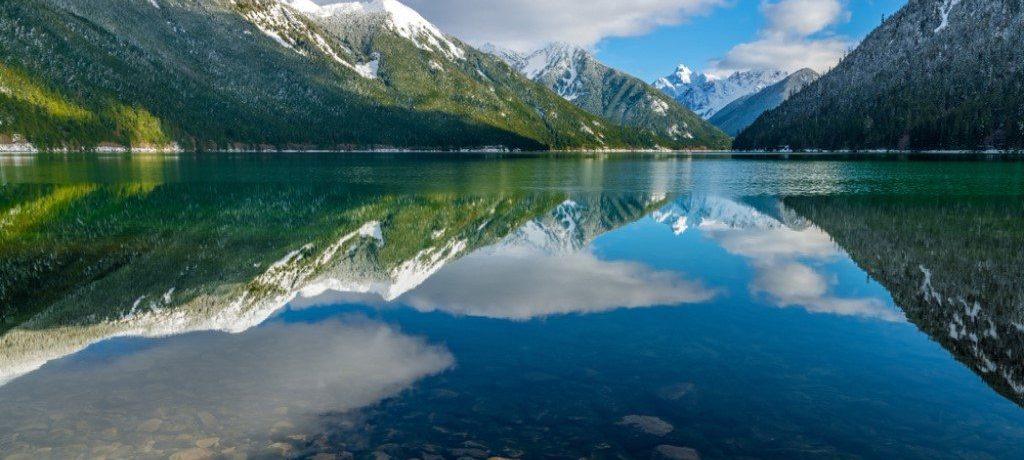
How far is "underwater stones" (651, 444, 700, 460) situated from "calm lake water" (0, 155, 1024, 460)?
0.04 metres

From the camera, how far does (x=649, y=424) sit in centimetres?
1216

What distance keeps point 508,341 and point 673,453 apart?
7.73 m

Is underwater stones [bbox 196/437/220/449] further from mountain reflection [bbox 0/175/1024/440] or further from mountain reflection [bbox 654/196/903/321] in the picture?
mountain reflection [bbox 654/196/903/321]

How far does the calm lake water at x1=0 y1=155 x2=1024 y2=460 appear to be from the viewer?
466 inches

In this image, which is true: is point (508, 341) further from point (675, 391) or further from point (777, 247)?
point (777, 247)

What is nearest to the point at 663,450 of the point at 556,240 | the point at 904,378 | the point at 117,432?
the point at 904,378

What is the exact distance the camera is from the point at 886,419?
12555mm

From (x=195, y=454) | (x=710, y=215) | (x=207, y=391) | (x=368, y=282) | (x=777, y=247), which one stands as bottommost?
(x=195, y=454)

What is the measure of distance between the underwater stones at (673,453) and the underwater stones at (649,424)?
1.90 ft

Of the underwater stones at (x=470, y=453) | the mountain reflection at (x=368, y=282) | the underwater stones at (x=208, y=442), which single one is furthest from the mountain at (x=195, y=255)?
the underwater stones at (x=470, y=453)

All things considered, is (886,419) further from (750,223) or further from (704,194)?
(704,194)

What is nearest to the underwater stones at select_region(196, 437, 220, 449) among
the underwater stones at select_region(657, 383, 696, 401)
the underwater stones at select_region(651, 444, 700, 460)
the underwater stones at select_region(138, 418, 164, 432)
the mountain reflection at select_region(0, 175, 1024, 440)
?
the mountain reflection at select_region(0, 175, 1024, 440)

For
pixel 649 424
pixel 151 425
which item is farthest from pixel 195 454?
pixel 649 424

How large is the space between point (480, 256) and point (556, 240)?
273 inches
